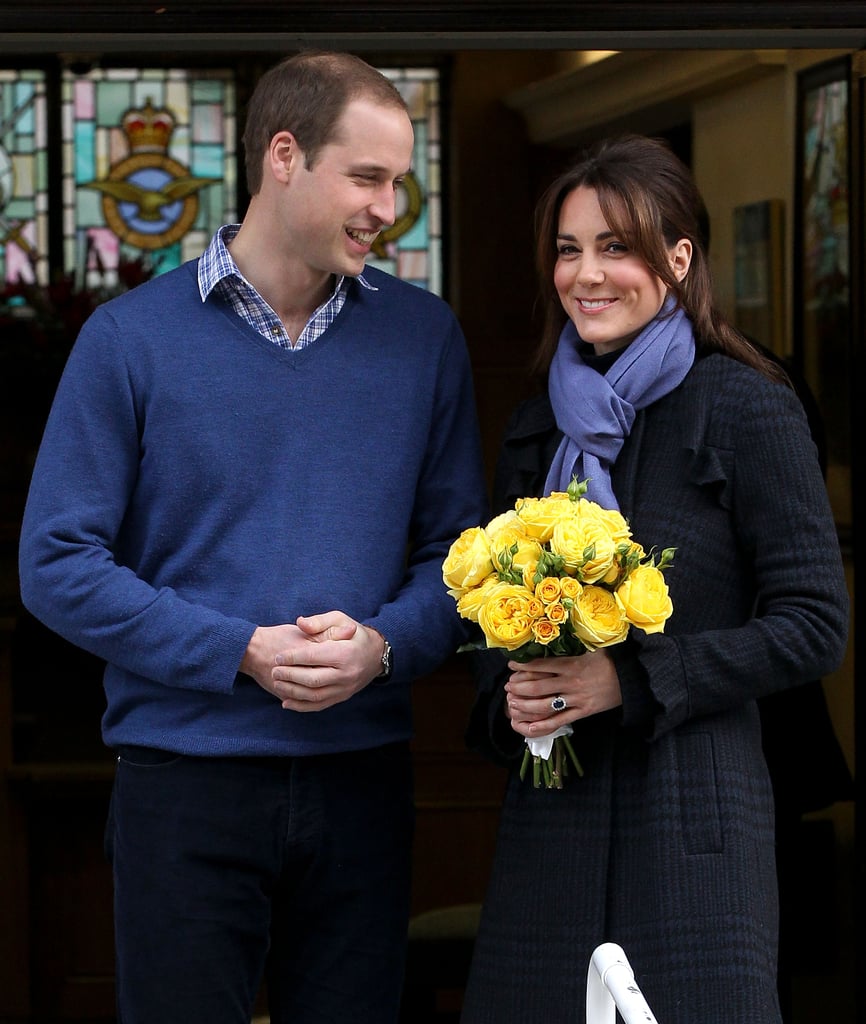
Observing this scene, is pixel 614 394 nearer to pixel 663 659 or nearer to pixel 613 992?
pixel 663 659

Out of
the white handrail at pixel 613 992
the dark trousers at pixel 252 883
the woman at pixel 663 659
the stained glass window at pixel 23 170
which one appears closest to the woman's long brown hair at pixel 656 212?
the woman at pixel 663 659

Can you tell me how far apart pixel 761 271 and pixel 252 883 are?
9.23 ft

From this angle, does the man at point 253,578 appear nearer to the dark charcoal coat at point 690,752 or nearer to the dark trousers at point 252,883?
the dark trousers at point 252,883

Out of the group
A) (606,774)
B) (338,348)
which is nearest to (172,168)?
(338,348)

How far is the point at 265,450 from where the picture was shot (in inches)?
88.7

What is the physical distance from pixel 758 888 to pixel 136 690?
880 millimetres

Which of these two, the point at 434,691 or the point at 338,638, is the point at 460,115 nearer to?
the point at 434,691

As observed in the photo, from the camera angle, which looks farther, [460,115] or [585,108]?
[460,115]

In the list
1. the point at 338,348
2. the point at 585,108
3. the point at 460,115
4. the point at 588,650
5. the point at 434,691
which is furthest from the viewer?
the point at 460,115

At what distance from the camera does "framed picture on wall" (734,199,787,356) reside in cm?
443

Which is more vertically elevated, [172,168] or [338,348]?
[172,168]

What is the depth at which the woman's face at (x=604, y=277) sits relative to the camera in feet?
7.21

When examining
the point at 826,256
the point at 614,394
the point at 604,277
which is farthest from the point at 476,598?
the point at 826,256

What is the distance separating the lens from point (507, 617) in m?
1.94
